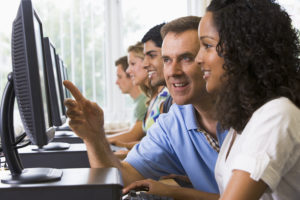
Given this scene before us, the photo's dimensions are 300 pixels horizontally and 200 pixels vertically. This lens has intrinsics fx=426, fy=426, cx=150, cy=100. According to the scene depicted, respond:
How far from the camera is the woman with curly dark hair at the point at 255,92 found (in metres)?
0.87

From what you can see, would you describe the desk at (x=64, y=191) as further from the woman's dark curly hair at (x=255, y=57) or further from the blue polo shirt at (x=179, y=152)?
the blue polo shirt at (x=179, y=152)

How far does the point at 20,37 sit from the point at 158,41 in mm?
1652

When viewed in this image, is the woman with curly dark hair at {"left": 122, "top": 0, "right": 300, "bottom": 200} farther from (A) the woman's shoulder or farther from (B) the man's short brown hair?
(B) the man's short brown hair

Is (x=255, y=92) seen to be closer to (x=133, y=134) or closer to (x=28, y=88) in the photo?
(x=28, y=88)

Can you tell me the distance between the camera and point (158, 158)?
1593 mm

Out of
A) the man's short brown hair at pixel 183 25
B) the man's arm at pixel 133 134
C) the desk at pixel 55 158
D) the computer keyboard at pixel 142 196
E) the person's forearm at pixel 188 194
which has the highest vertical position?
the man's short brown hair at pixel 183 25

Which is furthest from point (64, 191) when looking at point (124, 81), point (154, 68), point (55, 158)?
point (124, 81)

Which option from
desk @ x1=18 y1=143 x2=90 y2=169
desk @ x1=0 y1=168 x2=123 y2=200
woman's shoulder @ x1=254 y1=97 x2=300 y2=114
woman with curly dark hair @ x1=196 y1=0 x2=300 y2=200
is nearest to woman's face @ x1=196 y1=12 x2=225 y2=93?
woman with curly dark hair @ x1=196 y1=0 x2=300 y2=200

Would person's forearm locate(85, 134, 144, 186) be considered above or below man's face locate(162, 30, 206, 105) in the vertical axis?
below

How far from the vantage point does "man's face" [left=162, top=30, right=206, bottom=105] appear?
5.31 feet

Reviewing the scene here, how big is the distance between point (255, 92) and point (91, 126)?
1.84 feet

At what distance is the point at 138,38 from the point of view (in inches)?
189

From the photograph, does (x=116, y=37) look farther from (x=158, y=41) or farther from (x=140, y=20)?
(x=158, y=41)

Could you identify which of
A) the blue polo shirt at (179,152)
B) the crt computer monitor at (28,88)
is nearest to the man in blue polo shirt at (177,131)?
the blue polo shirt at (179,152)
